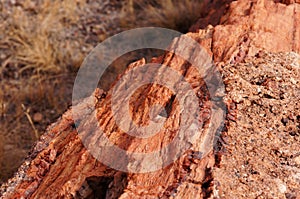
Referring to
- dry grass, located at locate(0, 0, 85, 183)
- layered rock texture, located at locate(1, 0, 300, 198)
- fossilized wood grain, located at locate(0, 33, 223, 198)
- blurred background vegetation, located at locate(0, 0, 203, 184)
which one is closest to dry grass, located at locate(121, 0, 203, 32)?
blurred background vegetation, located at locate(0, 0, 203, 184)

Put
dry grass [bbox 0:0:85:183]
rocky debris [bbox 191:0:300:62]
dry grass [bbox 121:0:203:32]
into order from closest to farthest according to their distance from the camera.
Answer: rocky debris [bbox 191:0:300:62] < dry grass [bbox 0:0:85:183] < dry grass [bbox 121:0:203:32]

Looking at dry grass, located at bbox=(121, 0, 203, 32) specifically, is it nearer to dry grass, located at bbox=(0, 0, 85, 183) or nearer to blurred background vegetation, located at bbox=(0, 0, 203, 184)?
blurred background vegetation, located at bbox=(0, 0, 203, 184)

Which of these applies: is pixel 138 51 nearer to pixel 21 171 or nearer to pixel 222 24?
pixel 222 24

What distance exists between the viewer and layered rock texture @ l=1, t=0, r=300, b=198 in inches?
69.7

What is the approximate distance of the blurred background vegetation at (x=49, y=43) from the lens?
3373 mm

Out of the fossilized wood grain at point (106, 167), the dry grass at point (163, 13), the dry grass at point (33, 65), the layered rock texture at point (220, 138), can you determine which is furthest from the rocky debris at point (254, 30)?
the dry grass at point (33, 65)

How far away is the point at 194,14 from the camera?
3.78 meters

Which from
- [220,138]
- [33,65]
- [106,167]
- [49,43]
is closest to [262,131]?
[220,138]

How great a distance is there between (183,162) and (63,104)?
1.84 meters

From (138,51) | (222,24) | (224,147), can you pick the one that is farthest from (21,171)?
(138,51)

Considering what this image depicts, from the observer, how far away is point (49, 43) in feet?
12.0

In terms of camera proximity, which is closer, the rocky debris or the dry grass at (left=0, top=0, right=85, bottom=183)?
the rocky debris

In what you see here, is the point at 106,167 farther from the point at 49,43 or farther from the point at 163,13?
the point at 163,13

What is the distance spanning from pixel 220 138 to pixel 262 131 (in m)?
0.18
